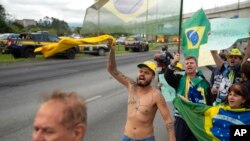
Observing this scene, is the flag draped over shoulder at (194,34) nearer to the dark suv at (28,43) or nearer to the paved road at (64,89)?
the paved road at (64,89)

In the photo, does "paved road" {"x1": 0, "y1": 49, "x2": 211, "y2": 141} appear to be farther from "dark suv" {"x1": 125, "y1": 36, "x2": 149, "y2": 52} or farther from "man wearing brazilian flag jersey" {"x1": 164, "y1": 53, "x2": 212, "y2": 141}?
"dark suv" {"x1": 125, "y1": 36, "x2": 149, "y2": 52}

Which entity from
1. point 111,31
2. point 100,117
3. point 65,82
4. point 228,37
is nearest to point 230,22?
point 228,37

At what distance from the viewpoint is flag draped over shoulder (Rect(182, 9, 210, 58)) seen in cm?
646

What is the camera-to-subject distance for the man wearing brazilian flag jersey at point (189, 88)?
4973 mm

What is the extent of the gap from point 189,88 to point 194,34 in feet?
6.42

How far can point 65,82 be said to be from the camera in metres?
15.4

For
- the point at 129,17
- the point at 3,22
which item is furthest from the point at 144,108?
the point at 3,22

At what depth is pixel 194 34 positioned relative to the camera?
6707mm

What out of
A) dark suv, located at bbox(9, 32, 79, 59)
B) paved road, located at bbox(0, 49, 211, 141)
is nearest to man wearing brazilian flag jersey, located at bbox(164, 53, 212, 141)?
paved road, located at bbox(0, 49, 211, 141)

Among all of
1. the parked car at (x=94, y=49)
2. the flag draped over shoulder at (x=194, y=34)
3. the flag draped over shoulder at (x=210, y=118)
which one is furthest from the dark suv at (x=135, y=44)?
the flag draped over shoulder at (x=210, y=118)

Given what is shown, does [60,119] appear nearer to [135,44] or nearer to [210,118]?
[210,118]

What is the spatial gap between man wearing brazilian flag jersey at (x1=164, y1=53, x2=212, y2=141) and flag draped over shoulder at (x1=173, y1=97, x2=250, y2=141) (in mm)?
136

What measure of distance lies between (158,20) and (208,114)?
1.94 m

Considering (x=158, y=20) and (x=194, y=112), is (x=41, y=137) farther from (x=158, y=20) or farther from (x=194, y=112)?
(x=158, y=20)
